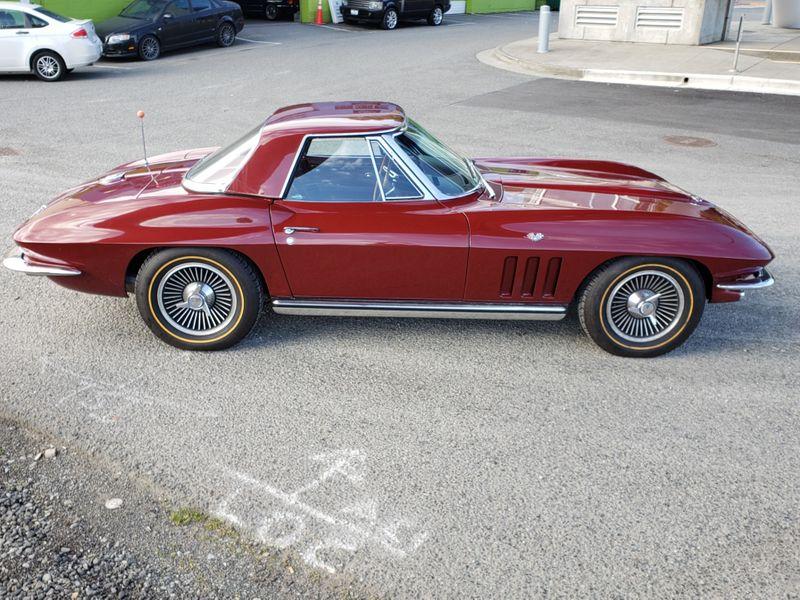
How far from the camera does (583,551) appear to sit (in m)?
3.29

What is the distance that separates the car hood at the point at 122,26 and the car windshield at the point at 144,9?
0.18 metres

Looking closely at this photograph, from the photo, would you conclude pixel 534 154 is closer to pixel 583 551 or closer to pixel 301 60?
pixel 583 551

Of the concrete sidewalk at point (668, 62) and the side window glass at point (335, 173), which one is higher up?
the side window glass at point (335, 173)

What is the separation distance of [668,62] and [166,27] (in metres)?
11.7

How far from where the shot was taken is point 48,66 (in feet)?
48.9

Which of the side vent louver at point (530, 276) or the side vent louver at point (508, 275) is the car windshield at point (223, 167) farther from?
the side vent louver at point (530, 276)

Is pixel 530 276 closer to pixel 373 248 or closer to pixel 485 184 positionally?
pixel 485 184

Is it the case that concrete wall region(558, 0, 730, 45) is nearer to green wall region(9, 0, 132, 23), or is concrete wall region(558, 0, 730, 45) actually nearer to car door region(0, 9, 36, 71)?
green wall region(9, 0, 132, 23)

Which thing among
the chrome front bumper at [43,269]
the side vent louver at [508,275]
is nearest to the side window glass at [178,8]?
the chrome front bumper at [43,269]

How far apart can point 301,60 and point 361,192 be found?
1409 centimetres

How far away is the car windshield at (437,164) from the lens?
15.9 ft

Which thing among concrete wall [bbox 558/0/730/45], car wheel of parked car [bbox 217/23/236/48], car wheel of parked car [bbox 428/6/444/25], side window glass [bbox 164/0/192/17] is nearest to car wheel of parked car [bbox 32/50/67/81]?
side window glass [bbox 164/0/192/17]

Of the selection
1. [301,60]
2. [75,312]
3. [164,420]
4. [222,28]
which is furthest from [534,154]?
[222,28]

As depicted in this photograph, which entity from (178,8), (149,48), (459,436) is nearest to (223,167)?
(459,436)
